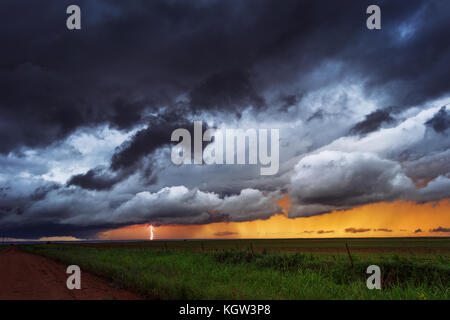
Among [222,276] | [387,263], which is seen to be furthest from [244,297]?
[387,263]

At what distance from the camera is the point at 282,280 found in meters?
14.5

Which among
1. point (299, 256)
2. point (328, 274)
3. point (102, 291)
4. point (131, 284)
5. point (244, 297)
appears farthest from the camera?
point (299, 256)
